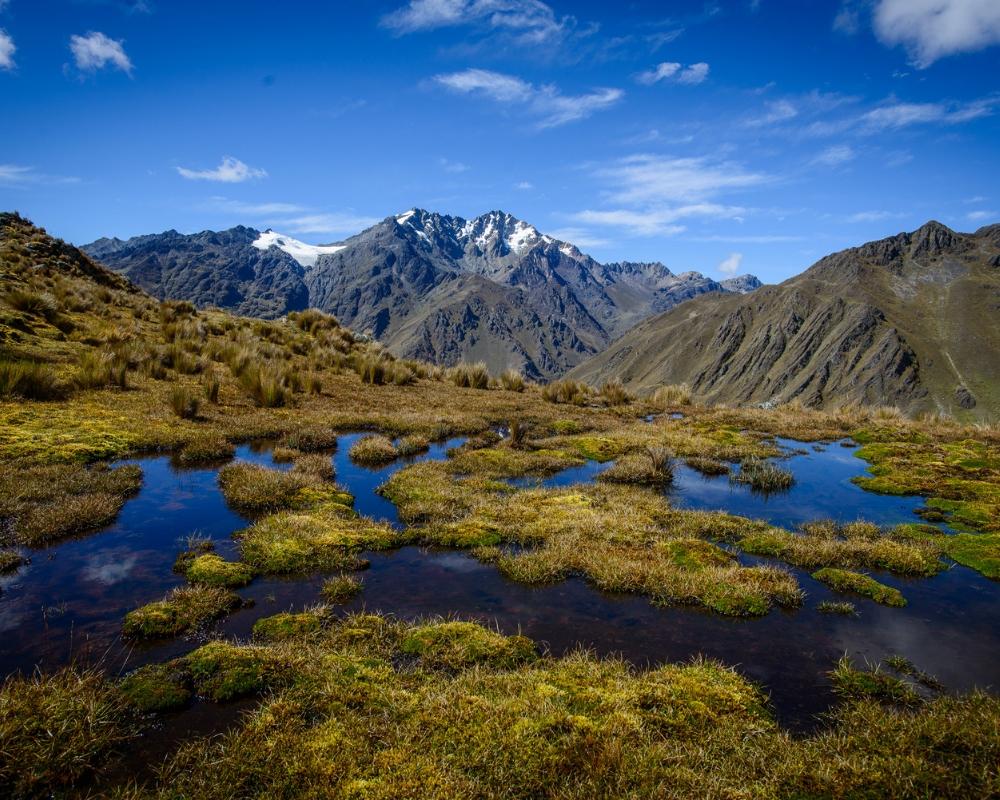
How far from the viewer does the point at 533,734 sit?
4.90 metres

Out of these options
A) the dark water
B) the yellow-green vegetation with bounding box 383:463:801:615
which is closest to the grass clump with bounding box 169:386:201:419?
the dark water

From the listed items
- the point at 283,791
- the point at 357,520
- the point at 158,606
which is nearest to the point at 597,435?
the point at 357,520

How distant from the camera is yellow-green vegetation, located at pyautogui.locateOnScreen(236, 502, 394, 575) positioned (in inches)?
338

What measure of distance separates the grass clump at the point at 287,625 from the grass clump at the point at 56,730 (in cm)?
163

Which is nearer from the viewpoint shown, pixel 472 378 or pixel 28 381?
pixel 28 381

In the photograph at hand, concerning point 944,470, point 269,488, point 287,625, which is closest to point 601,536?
point 287,625

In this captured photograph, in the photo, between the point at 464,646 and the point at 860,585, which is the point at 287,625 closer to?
the point at 464,646

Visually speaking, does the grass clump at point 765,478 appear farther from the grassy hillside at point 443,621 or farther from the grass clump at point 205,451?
the grass clump at point 205,451

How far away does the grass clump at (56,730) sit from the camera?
421 centimetres

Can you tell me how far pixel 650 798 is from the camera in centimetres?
420

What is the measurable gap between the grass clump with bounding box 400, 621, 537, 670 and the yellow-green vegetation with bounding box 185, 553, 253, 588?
9.75ft

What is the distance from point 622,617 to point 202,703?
527 centimetres

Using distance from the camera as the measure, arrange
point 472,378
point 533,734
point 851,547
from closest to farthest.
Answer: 1. point 533,734
2. point 851,547
3. point 472,378

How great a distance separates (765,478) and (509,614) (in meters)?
9.82
